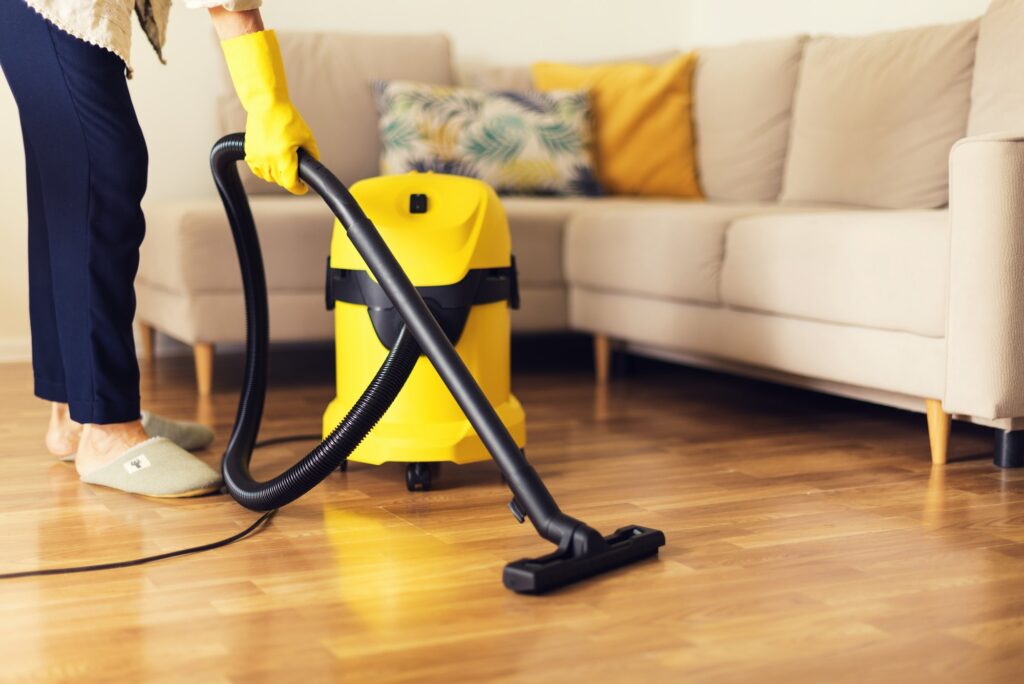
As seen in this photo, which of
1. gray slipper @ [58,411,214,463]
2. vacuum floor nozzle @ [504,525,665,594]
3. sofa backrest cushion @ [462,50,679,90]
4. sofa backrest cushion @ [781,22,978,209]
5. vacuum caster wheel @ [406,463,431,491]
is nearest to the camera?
vacuum floor nozzle @ [504,525,665,594]

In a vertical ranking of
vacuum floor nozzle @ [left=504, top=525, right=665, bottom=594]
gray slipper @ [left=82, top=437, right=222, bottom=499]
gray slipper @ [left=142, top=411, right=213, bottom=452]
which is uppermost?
vacuum floor nozzle @ [left=504, top=525, right=665, bottom=594]

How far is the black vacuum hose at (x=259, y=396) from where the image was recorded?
5.31 feet

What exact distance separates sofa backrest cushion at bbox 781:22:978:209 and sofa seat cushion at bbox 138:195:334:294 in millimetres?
1131

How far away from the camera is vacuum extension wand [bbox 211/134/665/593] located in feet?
4.66

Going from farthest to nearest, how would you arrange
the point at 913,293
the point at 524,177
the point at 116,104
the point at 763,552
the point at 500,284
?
the point at 524,177 → the point at 913,293 → the point at 500,284 → the point at 116,104 → the point at 763,552

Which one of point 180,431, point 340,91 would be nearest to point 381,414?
point 180,431

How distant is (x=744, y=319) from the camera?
8.04ft

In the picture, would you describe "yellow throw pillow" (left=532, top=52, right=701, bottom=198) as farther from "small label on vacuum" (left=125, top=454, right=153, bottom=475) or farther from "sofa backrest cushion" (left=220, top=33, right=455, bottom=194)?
"small label on vacuum" (left=125, top=454, right=153, bottom=475)

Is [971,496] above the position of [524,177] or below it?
below

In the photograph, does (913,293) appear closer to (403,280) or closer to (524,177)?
(403,280)

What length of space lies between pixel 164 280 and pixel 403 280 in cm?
145

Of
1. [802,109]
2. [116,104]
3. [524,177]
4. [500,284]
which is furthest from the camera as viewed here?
[524,177]

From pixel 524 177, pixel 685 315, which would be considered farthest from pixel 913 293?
pixel 524 177

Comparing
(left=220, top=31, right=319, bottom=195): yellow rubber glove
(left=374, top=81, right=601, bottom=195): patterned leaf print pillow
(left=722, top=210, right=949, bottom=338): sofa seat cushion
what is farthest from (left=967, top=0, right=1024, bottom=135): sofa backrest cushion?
(left=220, top=31, right=319, bottom=195): yellow rubber glove
